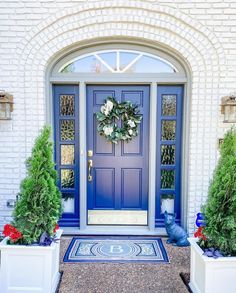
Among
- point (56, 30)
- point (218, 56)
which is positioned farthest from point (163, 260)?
point (56, 30)

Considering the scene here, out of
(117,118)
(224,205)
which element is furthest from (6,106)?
(224,205)

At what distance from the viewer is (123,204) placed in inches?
137

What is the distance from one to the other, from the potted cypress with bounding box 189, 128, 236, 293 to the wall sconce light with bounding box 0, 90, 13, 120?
2392mm

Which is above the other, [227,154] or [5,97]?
[5,97]

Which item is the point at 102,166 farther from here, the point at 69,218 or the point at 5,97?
the point at 5,97

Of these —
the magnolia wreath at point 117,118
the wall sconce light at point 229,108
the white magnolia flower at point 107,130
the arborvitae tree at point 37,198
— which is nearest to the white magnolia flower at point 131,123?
the magnolia wreath at point 117,118

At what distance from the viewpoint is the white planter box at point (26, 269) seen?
2066 millimetres

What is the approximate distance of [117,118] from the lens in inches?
130

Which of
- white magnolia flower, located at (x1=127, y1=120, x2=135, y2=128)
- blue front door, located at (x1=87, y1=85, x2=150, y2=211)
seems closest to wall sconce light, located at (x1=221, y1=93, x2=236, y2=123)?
blue front door, located at (x1=87, y1=85, x2=150, y2=211)

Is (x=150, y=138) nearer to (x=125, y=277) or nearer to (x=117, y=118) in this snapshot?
(x=117, y=118)

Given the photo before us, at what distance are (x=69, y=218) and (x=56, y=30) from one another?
2.39 metres

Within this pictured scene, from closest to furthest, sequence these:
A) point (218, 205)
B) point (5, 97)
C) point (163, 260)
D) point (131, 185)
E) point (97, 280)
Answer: point (218, 205) < point (97, 280) < point (163, 260) < point (5, 97) < point (131, 185)

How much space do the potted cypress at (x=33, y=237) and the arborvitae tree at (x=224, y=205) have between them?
1308mm

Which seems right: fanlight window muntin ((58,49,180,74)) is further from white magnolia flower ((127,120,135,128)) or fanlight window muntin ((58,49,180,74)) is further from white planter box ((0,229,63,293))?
white planter box ((0,229,63,293))
